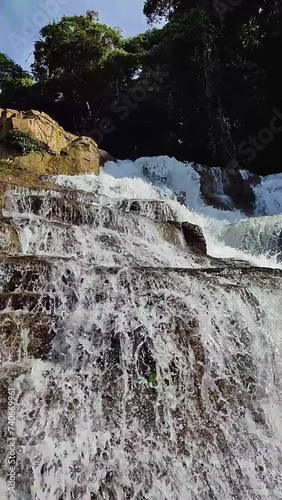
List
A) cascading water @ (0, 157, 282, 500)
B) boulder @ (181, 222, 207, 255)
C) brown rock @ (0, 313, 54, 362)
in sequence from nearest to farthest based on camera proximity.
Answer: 1. cascading water @ (0, 157, 282, 500)
2. brown rock @ (0, 313, 54, 362)
3. boulder @ (181, 222, 207, 255)

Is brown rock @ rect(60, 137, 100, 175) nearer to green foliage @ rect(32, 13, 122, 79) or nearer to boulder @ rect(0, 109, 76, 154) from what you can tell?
boulder @ rect(0, 109, 76, 154)

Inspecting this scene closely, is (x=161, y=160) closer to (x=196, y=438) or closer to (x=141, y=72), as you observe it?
(x=141, y=72)

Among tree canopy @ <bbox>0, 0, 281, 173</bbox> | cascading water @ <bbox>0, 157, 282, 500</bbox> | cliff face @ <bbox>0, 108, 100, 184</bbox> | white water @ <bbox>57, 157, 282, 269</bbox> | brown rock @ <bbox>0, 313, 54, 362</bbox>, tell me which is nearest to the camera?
cascading water @ <bbox>0, 157, 282, 500</bbox>

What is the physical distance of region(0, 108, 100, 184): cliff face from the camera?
12.0 meters

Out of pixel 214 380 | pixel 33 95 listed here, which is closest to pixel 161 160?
pixel 33 95

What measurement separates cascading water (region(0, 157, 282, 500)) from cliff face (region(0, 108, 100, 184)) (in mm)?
6981

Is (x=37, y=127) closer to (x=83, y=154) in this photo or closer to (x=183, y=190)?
(x=83, y=154)

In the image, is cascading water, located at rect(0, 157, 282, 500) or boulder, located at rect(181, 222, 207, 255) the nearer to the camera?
cascading water, located at rect(0, 157, 282, 500)

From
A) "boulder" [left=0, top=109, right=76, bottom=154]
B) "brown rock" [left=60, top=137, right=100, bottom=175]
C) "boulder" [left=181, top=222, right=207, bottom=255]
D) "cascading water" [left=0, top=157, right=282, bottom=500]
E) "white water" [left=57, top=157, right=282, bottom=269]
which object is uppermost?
"boulder" [left=0, top=109, right=76, bottom=154]

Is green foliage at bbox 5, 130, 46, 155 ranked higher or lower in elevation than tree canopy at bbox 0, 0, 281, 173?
lower

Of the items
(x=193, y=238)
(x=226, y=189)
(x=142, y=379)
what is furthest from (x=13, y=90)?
(x=142, y=379)

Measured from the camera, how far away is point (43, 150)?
12.5 meters

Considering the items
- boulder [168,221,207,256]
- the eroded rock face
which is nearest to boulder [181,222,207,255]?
boulder [168,221,207,256]

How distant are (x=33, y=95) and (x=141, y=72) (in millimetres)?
4476
